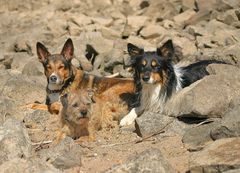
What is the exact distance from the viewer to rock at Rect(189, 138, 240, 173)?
20.4 ft

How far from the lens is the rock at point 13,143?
746 centimetres

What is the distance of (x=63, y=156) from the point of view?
7348mm

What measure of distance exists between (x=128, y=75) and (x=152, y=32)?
4.10m

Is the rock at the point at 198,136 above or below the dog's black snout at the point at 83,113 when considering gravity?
above

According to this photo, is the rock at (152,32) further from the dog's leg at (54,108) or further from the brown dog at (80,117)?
the brown dog at (80,117)

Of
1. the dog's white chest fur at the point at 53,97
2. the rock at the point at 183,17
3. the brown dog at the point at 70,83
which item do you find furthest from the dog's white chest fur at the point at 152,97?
the rock at the point at 183,17

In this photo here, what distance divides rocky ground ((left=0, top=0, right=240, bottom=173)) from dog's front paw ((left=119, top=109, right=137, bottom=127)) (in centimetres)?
27

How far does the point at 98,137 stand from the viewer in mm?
9070

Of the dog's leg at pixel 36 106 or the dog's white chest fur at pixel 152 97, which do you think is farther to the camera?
the dog's leg at pixel 36 106

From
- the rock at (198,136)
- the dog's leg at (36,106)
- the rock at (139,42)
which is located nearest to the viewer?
the rock at (198,136)

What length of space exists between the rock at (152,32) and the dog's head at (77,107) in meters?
7.61

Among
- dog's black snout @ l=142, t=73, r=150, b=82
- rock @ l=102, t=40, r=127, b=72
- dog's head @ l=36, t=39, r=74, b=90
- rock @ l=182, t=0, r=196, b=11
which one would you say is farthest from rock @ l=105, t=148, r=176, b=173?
rock @ l=182, t=0, r=196, b=11

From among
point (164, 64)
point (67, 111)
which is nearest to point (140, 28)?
point (164, 64)

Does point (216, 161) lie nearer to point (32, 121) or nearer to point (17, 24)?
point (32, 121)
